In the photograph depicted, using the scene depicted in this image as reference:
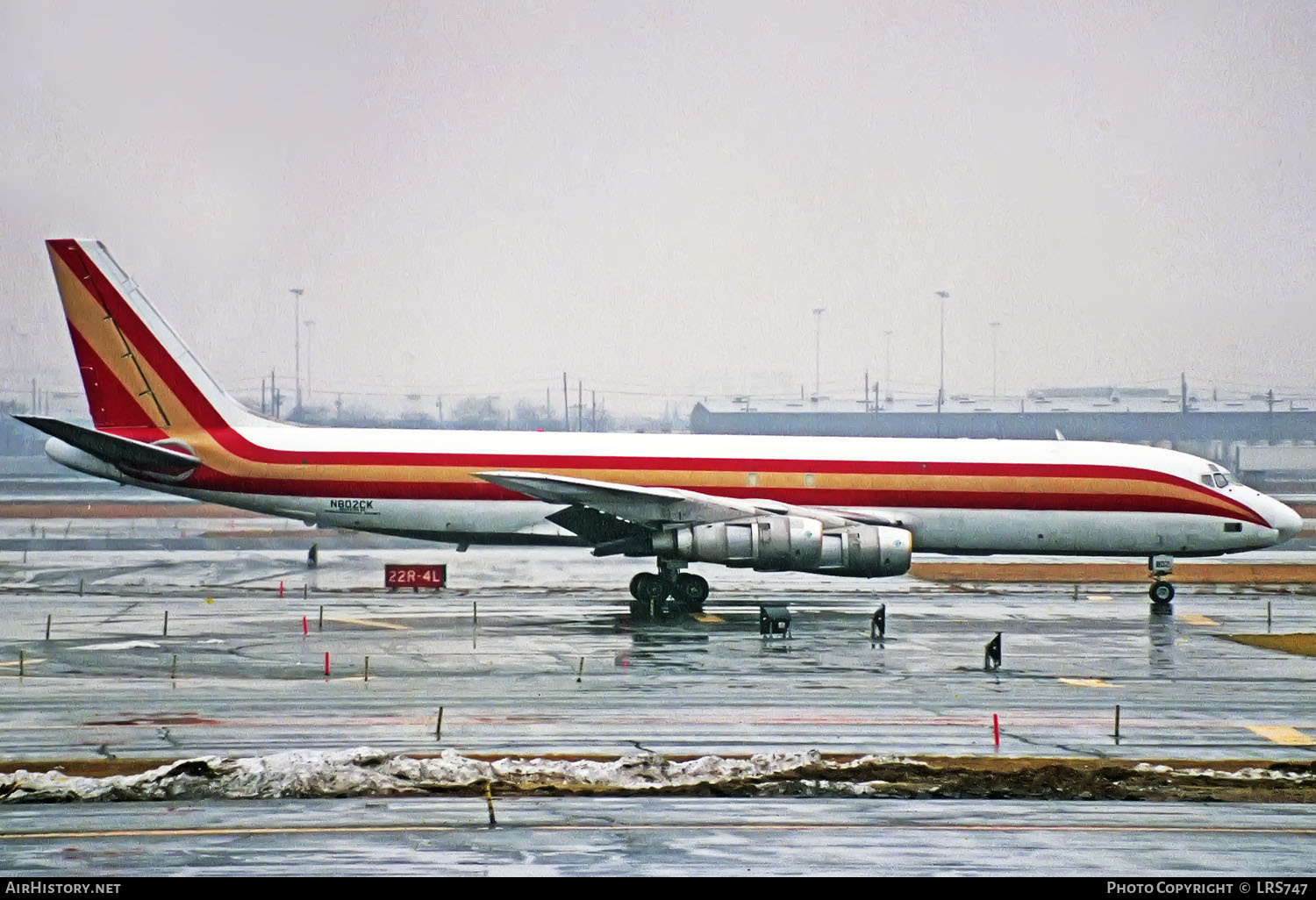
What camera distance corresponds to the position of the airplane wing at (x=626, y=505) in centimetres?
3588

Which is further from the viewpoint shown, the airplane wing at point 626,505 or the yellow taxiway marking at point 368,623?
the airplane wing at point 626,505

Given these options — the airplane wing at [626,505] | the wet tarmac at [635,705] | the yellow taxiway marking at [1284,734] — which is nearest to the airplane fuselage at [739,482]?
the airplane wing at [626,505]

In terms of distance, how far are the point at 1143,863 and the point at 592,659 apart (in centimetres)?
1552

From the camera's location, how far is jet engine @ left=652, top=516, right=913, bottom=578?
35656 millimetres

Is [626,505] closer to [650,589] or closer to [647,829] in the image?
[650,589]

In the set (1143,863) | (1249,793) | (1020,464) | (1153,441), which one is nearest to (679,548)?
(1020,464)

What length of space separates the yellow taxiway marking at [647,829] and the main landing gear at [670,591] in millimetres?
20759

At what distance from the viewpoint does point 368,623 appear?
113 ft

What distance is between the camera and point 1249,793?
58.1ft

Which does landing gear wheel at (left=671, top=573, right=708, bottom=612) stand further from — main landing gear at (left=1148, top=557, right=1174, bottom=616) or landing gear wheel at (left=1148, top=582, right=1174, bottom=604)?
landing gear wheel at (left=1148, top=582, right=1174, bottom=604)

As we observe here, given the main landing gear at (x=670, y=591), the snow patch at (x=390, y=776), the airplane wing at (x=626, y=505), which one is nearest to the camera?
→ the snow patch at (x=390, y=776)

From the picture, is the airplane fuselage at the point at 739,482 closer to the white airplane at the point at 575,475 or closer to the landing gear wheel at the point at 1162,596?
the white airplane at the point at 575,475

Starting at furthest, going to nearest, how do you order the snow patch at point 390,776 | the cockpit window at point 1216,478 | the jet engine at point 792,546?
the cockpit window at point 1216,478 → the jet engine at point 792,546 → the snow patch at point 390,776

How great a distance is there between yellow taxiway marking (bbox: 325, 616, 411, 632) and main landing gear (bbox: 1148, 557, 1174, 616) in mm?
20756
